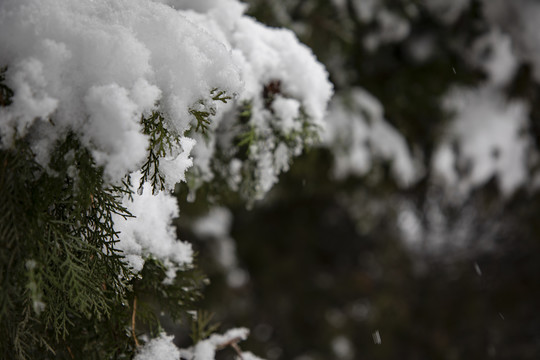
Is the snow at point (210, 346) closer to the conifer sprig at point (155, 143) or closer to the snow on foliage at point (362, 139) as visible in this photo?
the conifer sprig at point (155, 143)

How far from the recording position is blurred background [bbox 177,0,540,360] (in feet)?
8.70

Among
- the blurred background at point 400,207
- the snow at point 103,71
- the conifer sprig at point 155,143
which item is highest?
the blurred background at point 400,207

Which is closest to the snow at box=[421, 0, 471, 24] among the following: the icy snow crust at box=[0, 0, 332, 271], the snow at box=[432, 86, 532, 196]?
the snow at box=[432, 86, 532, 196]

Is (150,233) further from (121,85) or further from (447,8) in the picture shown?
(447,8)

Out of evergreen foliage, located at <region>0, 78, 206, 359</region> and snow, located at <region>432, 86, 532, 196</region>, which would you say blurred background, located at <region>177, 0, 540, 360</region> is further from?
evergreen foliage, located at <region>0, 78, 206, 359</region>

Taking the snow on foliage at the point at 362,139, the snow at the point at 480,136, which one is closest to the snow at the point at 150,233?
the snow on foliage at the point at 362,139

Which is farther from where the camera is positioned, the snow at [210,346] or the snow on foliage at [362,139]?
the snow on foliage at [362,139]

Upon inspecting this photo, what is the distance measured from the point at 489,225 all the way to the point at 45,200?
504cm

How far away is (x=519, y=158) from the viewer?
9.85ft

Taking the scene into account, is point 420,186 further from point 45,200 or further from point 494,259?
point 45,200

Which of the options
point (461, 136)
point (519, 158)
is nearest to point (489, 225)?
point (519, 158)

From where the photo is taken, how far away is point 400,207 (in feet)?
11.9

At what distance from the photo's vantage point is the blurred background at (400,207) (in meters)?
2.65

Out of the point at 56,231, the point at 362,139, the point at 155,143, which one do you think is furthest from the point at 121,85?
the point at 362,139
